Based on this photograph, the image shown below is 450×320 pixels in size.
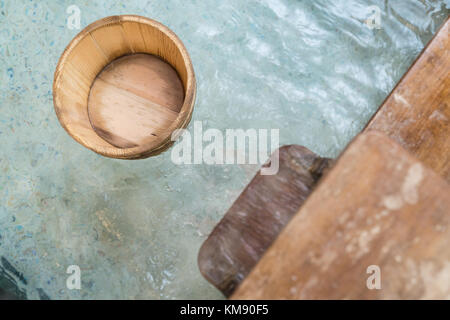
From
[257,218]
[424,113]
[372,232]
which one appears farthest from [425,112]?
[257,218]

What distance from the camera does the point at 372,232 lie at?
1224mm

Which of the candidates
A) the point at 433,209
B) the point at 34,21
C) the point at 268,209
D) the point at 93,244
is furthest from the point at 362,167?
the point at 34,21

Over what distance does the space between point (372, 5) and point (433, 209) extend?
6.14 feet

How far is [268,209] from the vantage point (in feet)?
5.05

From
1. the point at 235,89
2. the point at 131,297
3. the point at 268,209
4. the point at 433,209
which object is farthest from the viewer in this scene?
the point at 235,89

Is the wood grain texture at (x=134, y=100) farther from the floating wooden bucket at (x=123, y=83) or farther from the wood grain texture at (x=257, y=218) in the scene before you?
the wood grain texture at (x=257, y=218)

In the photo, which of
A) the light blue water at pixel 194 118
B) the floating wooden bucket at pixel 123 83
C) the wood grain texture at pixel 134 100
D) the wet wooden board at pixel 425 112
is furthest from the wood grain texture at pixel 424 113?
the wood grain texture at pixel 134 100

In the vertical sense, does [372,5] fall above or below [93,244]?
above

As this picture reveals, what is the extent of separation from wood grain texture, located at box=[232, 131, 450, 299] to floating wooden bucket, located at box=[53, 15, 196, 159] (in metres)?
0.89

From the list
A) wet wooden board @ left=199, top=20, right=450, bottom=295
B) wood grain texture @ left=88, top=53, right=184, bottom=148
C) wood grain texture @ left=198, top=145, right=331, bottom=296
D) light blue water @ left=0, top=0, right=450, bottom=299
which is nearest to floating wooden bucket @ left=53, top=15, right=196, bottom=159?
wood grain texture @ left=88, top=53, right=184, bottom=148

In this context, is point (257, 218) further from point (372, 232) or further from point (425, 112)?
point (425, 112)

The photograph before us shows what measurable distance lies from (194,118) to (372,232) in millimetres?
1570

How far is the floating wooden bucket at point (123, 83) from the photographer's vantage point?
181cm
